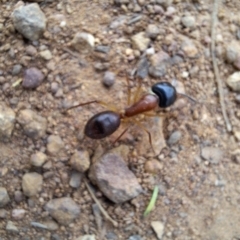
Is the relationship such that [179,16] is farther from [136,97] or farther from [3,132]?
[3,132]

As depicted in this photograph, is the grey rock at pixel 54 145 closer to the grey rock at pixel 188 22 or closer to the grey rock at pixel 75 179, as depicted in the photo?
the grey rock at pixel 75 179

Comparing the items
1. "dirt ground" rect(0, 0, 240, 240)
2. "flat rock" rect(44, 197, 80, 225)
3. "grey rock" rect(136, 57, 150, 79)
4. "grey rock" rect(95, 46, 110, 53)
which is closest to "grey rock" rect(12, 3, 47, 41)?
"dirt ground" rect(0, 0, 240, 240)

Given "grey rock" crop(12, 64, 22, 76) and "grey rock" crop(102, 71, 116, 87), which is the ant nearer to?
"grey rock" crop(102, 71, 116, 87)

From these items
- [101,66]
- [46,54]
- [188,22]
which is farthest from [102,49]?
[188,22]

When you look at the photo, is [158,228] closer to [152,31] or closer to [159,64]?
[159,64]

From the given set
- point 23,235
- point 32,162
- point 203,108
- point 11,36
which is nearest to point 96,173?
point 32,162

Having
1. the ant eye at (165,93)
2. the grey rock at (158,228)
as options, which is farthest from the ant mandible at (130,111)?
the grey rock at (158,228)
